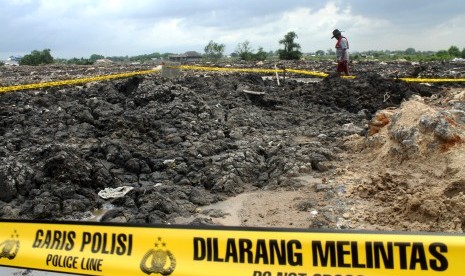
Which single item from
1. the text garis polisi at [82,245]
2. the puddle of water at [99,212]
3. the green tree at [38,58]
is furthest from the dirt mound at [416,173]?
the green tree at [38,58]

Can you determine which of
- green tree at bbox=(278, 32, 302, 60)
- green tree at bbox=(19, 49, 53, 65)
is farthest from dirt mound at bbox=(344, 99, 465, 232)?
green tree at bbox=(19, 49, 53, 65)

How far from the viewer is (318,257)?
3.23m

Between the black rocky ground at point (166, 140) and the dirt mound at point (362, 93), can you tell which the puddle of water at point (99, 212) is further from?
the dirt mound at point (362, 93)

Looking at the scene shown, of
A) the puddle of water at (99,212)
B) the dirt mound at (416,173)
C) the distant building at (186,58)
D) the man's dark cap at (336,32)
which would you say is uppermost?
the man's dark cap at (336,32)

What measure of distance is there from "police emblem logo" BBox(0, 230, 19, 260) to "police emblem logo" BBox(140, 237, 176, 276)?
1.36 metres

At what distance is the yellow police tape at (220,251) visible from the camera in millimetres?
3078

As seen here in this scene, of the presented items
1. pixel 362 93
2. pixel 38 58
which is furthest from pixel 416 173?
pixel 38 58

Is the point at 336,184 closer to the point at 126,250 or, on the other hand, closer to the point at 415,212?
the point at 415,212

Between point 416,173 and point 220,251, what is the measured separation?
460 cm

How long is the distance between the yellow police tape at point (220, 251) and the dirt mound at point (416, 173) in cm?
253

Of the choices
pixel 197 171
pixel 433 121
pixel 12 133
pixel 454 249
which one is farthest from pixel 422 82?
pixel 454 249

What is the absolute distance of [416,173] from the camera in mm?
7059

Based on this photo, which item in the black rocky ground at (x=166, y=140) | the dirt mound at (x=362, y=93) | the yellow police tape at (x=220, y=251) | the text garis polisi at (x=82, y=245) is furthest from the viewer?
the dirt mound at (x=362, y=93)

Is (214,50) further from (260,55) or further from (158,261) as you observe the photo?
(158,261)
